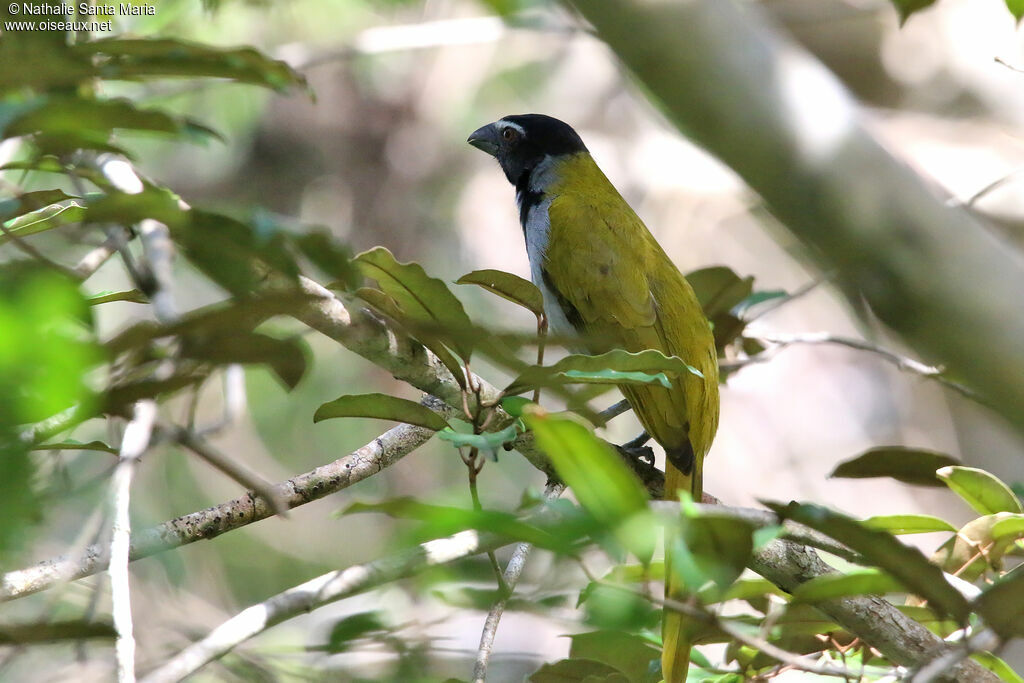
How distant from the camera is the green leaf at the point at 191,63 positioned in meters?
1.32

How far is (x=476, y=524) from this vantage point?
95cm

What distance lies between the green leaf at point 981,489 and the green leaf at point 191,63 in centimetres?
162

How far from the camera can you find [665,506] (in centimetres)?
124

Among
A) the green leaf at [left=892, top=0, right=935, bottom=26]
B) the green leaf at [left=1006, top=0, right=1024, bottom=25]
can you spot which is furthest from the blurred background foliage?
the green leaf at [left=1006, top=0, right=1024, bottom=25]

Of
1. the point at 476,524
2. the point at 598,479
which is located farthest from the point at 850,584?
the point at 476,524

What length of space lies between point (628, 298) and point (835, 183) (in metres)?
1.34

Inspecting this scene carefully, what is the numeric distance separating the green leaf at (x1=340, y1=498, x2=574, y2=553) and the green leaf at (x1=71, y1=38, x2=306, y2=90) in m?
0.69

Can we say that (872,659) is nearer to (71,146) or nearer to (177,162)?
(71,146)

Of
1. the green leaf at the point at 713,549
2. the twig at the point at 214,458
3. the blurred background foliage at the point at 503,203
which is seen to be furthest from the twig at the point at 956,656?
the blurred background foliage at the point at 503,203

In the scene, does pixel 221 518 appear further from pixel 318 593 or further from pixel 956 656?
pixel 956 656

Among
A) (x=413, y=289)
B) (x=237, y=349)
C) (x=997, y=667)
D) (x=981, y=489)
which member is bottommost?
(x=997, y=667)

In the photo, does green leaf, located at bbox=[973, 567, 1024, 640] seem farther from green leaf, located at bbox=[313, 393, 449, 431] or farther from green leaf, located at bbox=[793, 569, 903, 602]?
green leaf, located at bbox=[313, 393, 449, 431]

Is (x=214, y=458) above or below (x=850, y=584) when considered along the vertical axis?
above

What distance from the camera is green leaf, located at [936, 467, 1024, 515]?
212 cm
